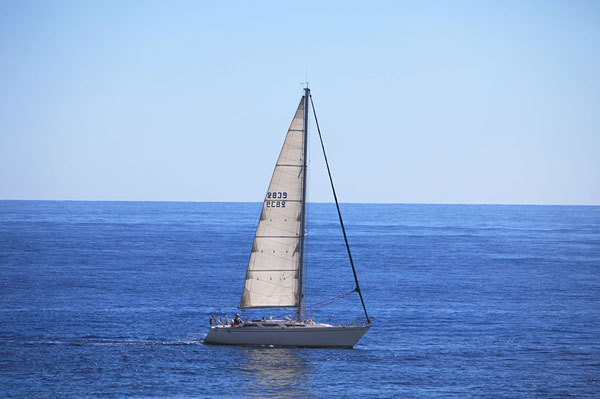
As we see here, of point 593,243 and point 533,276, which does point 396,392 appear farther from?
point 593,243

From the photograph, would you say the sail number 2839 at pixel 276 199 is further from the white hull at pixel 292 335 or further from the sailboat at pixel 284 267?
the white hull at pixel 292 335

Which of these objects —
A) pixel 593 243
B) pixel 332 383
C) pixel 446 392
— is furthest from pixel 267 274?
pixel 593 243

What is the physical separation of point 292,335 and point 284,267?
4818 millimetres

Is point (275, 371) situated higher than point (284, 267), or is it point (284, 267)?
point (284, 267)

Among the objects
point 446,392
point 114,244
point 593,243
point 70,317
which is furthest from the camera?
point 593,243

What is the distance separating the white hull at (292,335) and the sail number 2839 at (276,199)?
28.3 feet

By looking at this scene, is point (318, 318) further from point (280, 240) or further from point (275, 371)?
point (275, 371)

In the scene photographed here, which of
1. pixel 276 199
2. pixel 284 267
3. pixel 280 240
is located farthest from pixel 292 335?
pixel 276 199

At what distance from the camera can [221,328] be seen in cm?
5591

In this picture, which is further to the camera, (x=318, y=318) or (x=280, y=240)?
(x=318, y=318)

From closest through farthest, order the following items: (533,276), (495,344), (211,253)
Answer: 1. (495,344)
2. (533,276)
3. (211,253)

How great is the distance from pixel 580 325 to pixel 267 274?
103 ft

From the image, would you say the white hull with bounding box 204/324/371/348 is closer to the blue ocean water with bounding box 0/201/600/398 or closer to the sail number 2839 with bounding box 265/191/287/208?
the blue ocean water with bounding box 0/201/600/398

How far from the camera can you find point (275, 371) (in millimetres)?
51000
